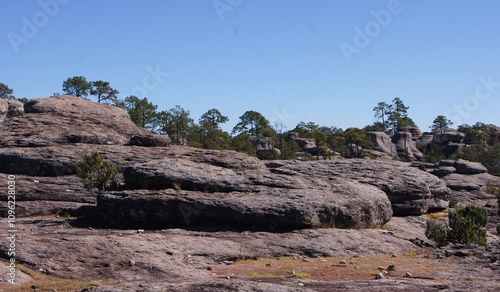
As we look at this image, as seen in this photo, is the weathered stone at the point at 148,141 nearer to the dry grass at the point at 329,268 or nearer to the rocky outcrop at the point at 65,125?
the rocky outcrop at the point at 65,125

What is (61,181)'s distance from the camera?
41.8 meters

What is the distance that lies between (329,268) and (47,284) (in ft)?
40.1

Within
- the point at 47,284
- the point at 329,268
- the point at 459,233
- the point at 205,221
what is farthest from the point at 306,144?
the point at 47,284

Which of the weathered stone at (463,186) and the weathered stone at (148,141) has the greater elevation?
the weathered stone at (148,141)

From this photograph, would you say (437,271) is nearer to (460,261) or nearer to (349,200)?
(460,261)

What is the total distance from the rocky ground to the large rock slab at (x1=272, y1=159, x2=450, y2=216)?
111mm

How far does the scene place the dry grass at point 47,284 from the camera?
56.4 feet

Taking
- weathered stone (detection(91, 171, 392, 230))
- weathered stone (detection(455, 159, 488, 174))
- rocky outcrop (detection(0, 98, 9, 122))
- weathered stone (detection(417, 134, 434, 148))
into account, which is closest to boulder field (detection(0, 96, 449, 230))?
weathered stone (detection(91, 171, 392, 230))

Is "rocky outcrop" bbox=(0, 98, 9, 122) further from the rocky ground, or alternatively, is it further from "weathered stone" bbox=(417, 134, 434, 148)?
"weathered stone" bbox=(417, 134, 434, 148)

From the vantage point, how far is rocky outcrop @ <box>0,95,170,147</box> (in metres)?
46.2

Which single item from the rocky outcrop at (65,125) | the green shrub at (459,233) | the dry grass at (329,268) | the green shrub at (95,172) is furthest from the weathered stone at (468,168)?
the green shrub at (95,172)

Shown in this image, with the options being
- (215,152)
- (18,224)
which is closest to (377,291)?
(18,224)

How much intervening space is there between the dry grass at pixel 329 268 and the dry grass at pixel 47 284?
5979 millimetres

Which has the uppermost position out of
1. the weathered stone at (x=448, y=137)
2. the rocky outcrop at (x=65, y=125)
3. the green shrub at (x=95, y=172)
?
the weathered stone at (x=448, y=137)
